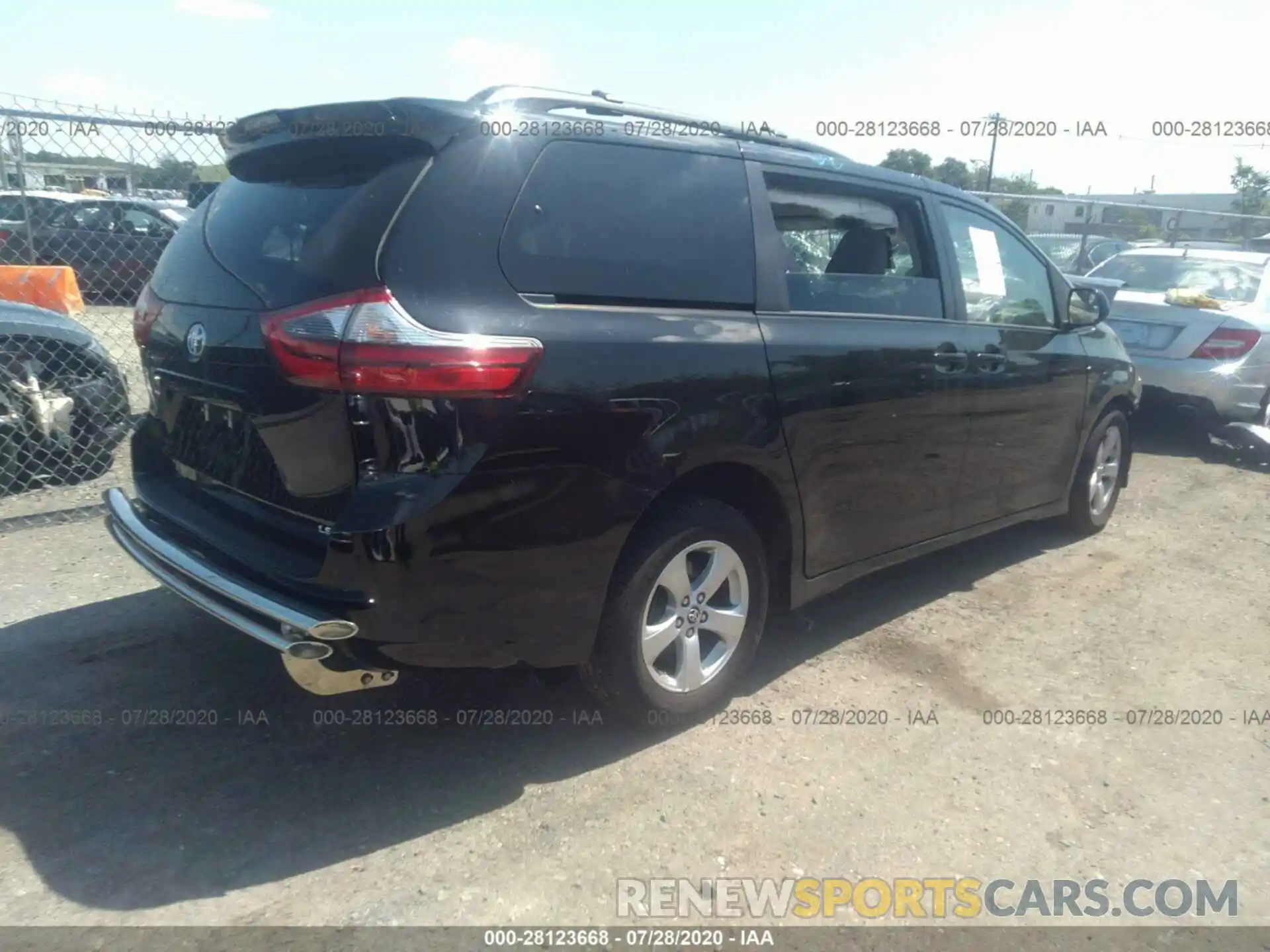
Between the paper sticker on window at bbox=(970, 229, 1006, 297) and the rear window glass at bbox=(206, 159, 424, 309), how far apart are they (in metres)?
2.88

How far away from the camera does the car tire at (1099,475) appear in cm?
559

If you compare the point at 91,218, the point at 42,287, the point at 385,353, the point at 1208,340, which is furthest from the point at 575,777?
the point at 91,218

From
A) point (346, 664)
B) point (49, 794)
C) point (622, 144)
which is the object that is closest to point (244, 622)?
point (346, 664)

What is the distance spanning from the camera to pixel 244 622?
8.73 ft

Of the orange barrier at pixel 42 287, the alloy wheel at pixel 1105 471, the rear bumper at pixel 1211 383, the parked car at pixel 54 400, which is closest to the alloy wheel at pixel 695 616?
the alloy wheel at pixel 1105 471

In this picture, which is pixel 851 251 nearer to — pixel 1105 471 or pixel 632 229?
pixel 632 229

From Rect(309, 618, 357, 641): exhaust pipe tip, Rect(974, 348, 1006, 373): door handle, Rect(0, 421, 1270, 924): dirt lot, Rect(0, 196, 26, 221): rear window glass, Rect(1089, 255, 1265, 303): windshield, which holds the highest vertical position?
Rect(0, 196, 26, 221): rear window glass

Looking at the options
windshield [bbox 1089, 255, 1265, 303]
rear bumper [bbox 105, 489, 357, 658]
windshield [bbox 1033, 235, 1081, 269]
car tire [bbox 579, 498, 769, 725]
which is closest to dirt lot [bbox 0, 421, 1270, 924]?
car tire [bbox 579, 498, 769, 725]

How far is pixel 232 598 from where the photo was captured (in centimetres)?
271

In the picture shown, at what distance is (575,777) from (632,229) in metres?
1.72

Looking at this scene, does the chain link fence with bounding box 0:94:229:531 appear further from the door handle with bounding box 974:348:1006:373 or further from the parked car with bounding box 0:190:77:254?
the door handle with bounding box 974:348:1006:373

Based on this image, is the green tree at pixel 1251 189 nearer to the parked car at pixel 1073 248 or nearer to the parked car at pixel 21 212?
the parked car at pixel 1073 248

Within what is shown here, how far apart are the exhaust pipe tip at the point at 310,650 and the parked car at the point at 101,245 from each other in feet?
20.5

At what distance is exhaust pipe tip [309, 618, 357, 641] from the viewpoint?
2.50 meters
